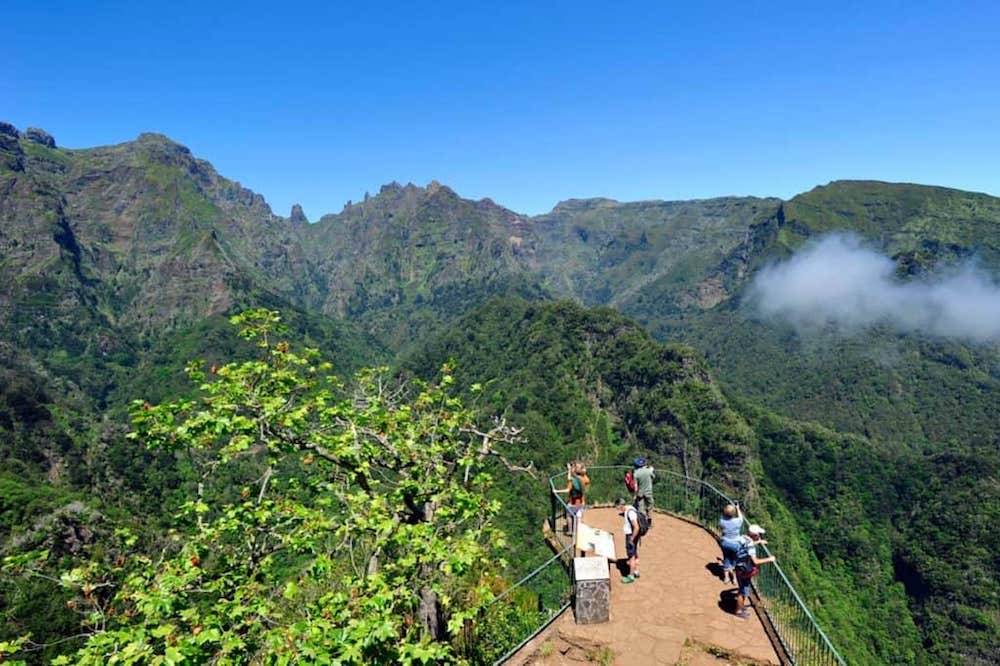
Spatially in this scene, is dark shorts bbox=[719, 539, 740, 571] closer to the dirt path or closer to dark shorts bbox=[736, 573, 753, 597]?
dark shorts bbox=[736, 573, 753, 597]

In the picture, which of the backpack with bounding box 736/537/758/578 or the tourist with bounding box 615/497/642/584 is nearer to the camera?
the backpack with bounding box 736/537/758/578

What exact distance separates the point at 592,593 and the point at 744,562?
11.3 feet

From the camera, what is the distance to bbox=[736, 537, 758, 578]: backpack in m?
11.9

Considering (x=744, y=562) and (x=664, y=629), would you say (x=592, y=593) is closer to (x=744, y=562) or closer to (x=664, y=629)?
(x=664, y=629)

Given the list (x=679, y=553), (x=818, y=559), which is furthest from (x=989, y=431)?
(x=679, y=553)

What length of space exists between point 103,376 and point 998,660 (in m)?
233

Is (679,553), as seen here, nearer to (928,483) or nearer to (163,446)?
(163,446)

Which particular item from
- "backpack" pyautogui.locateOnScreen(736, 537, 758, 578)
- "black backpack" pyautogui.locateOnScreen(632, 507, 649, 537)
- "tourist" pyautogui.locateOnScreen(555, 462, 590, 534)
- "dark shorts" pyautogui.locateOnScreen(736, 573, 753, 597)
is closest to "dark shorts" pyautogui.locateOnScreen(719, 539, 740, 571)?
"backpack" pyautogui.locateOnScreen(736, 537, 758, 578)

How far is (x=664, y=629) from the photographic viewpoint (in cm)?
1196

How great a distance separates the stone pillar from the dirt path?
0.21m

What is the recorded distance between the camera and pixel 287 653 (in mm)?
7105

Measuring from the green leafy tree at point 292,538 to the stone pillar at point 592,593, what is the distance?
7.20ft

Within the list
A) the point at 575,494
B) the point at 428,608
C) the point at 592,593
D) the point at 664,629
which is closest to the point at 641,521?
the point at 575,494

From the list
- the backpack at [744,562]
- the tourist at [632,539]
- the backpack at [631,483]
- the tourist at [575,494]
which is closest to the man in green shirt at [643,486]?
the backpack at [631,483]
